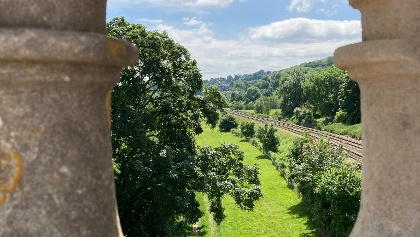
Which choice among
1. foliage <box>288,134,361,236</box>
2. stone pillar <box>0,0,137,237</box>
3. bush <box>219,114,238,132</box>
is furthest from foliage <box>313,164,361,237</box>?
bush <box>219,114,238,132</box>

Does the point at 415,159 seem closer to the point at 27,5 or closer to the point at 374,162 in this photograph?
the point at 374,162

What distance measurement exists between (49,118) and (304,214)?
2891cm

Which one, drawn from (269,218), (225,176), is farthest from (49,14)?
(269,218)

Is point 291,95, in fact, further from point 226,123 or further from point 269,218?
point 269,218

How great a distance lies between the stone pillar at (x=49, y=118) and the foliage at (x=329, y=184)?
17.6 meters

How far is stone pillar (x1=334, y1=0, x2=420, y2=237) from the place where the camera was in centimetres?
235

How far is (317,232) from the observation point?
82.4 feet

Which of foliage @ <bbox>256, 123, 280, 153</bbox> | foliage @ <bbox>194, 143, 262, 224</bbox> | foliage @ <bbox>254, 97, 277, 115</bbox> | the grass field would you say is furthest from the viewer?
foliage @ <bbox>254, 97, 277, 115</bbox>

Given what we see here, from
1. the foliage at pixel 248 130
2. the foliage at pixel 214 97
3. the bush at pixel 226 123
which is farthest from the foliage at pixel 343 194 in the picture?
the bush at pixel 226 123

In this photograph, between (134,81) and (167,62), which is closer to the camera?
(134,81)

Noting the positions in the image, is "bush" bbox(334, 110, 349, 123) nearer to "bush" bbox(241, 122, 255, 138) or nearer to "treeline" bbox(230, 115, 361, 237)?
"bush" bbox(241, 122, 255, 138)

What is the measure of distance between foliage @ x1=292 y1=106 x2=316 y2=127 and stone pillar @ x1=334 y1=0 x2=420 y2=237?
69031 millimetres

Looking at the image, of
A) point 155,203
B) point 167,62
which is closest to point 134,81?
point 167,62

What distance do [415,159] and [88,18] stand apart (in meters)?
1.85
